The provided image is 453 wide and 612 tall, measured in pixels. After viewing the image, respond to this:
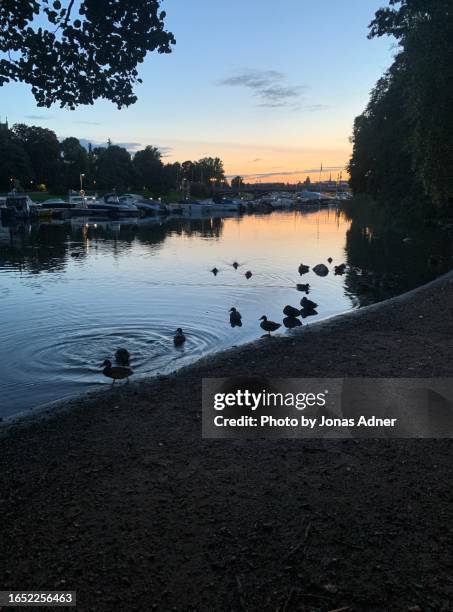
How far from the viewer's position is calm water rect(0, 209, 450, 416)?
12.4 m

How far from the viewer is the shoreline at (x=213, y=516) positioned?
406 centimetres

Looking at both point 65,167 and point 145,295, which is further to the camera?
point 65,167

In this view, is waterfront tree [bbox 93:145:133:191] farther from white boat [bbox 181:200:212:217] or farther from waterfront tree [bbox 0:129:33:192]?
white boat [bbox 181:200:212:217]

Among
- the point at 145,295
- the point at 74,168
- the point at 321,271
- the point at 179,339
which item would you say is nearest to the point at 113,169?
the point at 74,168

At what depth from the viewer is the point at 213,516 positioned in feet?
16.7

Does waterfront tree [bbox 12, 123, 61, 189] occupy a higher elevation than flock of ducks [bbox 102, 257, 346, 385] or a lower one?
higher

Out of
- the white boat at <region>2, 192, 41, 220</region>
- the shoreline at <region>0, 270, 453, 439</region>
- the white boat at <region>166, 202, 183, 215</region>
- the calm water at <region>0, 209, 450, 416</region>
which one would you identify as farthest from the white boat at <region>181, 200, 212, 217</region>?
the shoreline at <region>0, 270, 453, 439</region>

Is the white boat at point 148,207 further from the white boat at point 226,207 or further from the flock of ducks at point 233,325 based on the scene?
the flock of ducks at point 233,325

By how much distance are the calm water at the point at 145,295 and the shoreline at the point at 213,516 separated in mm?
3635

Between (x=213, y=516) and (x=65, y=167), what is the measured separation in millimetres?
146254

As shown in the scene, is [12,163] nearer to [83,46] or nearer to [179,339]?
[179,339]

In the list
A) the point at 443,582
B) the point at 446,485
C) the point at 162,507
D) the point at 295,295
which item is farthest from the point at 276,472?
the point at 295,295

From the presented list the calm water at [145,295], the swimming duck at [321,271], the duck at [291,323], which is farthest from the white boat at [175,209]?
the duck at [291,323]

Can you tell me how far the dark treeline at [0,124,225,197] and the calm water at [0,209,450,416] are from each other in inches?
3374
